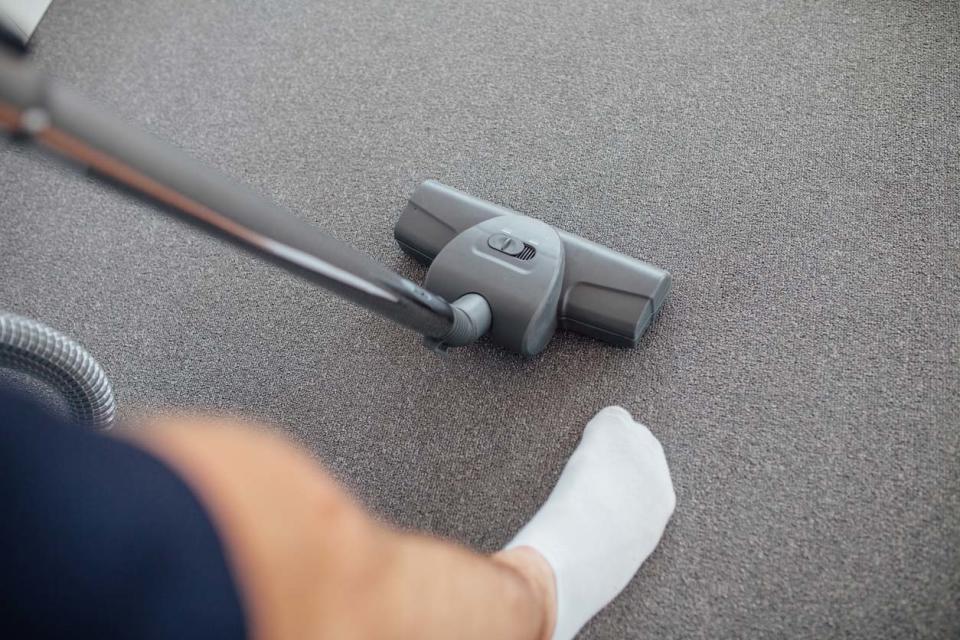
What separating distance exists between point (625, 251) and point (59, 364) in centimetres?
78

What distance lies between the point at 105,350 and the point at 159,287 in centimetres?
13

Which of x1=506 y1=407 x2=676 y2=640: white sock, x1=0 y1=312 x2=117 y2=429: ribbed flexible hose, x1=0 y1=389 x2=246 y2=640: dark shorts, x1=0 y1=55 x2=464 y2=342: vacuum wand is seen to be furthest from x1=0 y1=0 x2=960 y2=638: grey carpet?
x1=0 y1=389 x2=246 y2=640: dark shorts

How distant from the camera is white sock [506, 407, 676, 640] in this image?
2.83 ft

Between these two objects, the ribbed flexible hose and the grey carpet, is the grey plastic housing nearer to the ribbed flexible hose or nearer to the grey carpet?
the grey carpet

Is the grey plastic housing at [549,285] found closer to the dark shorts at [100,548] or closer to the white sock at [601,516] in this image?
the white sock at [601,516]

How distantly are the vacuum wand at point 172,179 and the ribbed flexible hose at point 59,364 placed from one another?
15.7 inches

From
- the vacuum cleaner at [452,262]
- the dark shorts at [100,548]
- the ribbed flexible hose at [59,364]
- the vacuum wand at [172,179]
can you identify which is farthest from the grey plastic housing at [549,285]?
the dark shorts at [100,548]

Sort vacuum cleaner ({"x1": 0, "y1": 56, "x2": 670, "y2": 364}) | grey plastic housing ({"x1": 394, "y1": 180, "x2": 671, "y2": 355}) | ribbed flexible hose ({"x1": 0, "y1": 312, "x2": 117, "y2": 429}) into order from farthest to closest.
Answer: grey plastic housing ({"x1": 394, "y1": 180, "x2": 671, "y2": 355}), ribbed flexible hose ({"x1": 0, "y1": 312, "x2": 117, "y2": 429}), vacuum cleaner ({"x1": 0, "y1": 56, "x2": 670, "y2": 364})

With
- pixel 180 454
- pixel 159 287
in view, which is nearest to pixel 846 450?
pixel 180 454

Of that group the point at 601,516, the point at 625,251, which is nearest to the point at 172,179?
the point at 601,516

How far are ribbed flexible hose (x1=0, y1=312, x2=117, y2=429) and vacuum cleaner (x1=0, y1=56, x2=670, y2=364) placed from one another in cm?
40

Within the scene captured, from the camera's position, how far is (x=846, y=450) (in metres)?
0.96

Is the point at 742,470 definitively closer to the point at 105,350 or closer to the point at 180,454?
the point at 180,454

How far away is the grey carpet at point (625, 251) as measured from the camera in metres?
0.93
